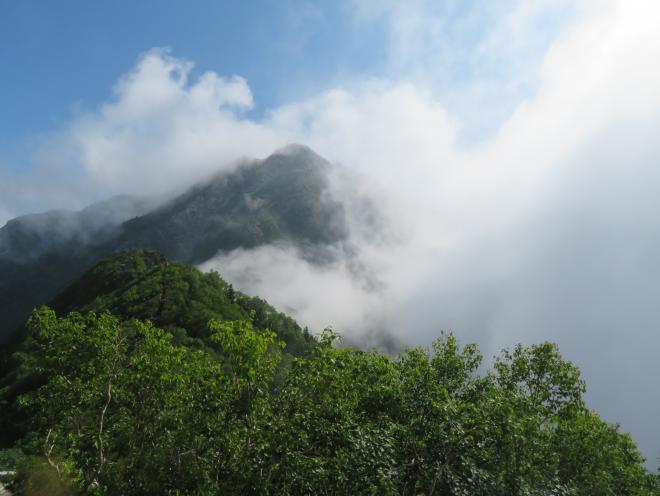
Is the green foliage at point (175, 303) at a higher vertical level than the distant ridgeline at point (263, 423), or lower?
higher

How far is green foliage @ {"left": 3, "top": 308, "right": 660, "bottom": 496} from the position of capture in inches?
587

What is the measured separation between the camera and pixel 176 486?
1516 cm

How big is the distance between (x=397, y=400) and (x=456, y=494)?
19.6 ft

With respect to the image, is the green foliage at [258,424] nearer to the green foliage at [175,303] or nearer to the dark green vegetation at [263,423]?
the dark green vegetation at [263,423]

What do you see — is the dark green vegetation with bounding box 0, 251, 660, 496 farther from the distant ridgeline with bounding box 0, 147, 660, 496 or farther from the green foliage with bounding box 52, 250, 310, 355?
the green foliage with bounding box 52, 250, 310, 355

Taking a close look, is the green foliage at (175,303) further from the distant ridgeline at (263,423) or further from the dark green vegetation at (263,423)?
the dark green vegetation at (263,423)

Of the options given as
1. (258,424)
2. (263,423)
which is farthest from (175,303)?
(263,423)

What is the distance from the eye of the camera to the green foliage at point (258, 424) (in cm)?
1492

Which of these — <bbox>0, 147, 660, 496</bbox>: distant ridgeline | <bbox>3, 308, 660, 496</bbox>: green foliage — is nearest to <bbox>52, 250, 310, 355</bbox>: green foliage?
<bbox>0, 147, 660, 496</bbox>: distant ridgeline

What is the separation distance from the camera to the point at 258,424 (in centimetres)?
1578

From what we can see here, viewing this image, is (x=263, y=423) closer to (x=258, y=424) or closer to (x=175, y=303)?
(x=258, y=424)

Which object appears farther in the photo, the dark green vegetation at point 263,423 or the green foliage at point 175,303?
the green foliage at point 175,303

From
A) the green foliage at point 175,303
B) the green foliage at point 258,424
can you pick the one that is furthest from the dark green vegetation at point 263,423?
the green foliage at point 175,303

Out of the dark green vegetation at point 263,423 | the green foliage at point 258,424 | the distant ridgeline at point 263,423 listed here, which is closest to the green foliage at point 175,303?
the distant ridgeline at point 263,423
